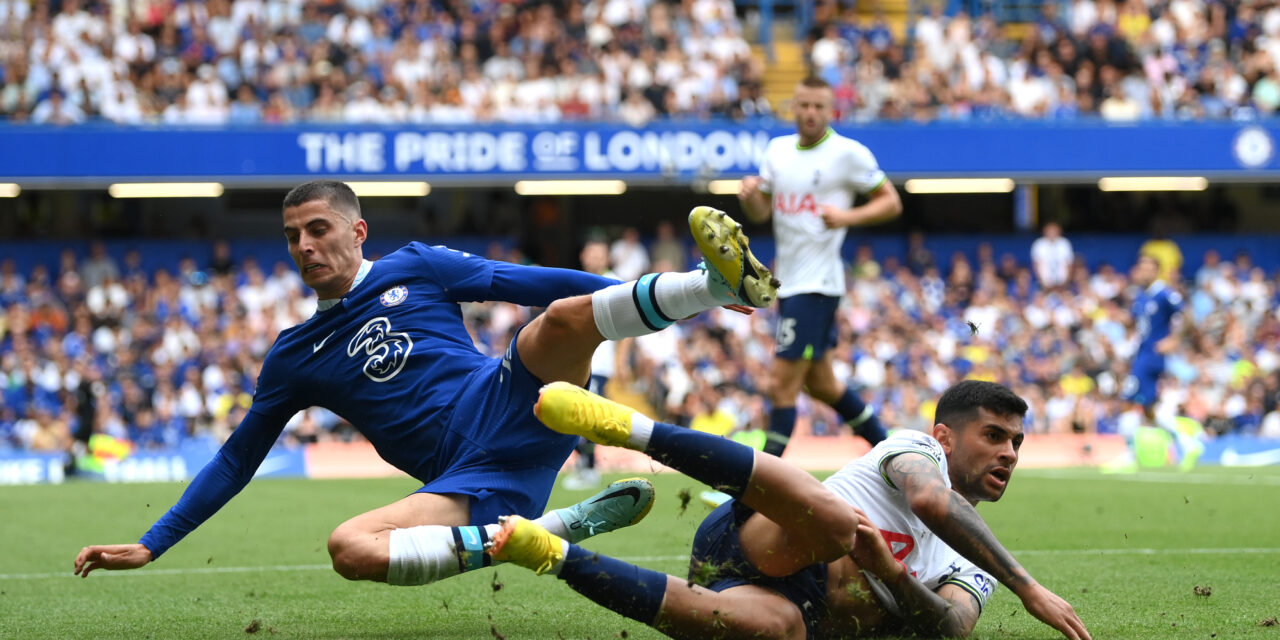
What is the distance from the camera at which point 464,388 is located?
5109 millimetres

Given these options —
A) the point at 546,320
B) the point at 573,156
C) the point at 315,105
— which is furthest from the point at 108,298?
the point at 546,320

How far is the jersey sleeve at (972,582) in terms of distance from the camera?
4.77 metres

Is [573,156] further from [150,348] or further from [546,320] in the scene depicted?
[546,320]

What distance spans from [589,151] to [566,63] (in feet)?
6.23

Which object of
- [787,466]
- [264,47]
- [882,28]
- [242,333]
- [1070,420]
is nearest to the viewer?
[787,466]

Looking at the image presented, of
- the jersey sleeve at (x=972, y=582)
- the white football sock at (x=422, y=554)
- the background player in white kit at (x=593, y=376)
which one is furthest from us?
the background player in white kit at (x=593, y=376)

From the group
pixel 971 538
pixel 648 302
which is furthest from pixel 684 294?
pixel 971 538

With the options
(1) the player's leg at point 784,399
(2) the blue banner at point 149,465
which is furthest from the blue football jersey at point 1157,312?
(2) the blue banner at point 149,465

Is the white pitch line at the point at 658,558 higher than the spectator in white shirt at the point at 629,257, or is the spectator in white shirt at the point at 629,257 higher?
the spectator in white shirt at the point at 629,257

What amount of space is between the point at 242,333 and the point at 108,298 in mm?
2318

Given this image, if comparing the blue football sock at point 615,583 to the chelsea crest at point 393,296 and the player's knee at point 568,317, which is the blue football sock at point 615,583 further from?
the chelsea crest at point 393,296

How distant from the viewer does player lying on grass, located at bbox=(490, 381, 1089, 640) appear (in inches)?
159

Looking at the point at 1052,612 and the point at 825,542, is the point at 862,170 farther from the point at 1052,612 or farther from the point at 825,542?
the point at 825,542

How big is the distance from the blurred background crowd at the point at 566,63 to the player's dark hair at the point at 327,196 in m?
15.8
